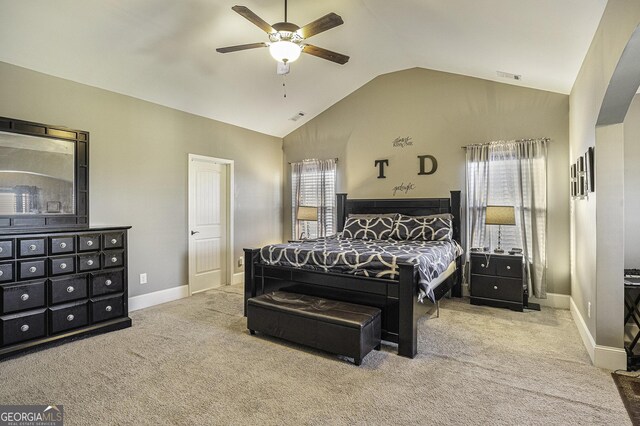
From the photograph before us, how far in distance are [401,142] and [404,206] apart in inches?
41.5

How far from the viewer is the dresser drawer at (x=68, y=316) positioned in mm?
3107

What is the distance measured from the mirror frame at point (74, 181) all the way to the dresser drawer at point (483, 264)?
15.1ft

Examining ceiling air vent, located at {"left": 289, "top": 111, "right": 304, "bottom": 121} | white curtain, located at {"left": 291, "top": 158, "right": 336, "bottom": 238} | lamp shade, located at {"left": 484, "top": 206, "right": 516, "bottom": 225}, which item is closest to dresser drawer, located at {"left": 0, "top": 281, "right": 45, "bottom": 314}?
white curtain, located at {"left": 291, "top": 158, "right": 336, "bottom": 238}

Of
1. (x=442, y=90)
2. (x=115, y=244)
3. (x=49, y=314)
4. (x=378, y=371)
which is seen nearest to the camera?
(x=378, y=371)

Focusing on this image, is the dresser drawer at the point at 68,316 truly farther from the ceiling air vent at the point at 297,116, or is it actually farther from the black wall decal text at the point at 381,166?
the black wall decal text at the point at 381,166

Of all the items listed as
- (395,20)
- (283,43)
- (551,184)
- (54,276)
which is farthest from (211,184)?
(551,184)

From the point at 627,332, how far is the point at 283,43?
13.4ft

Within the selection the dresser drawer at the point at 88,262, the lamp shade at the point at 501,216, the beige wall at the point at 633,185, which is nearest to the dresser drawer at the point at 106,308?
the dresser drawer at the point at 88,262

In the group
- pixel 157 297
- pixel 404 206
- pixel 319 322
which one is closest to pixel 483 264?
pixel 404 206

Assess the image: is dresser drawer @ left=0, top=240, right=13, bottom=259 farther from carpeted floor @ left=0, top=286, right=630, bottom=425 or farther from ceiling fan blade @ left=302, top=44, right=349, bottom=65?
ceiling fan blade @ left=302, top=44, right=349, bottom=65

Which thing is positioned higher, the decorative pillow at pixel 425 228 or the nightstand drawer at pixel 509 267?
the decorative pillow at pixel 425 228

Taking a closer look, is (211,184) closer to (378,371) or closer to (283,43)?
(283,43)

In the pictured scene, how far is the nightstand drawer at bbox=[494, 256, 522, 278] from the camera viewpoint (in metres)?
4.15

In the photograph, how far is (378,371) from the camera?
2.63 metres
